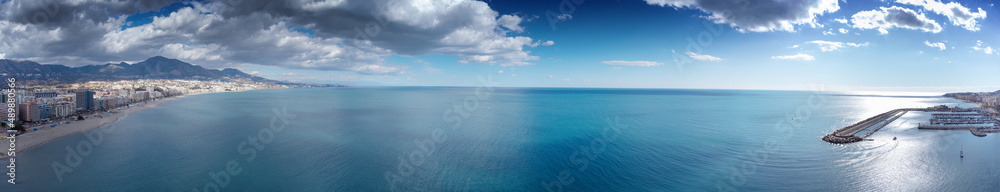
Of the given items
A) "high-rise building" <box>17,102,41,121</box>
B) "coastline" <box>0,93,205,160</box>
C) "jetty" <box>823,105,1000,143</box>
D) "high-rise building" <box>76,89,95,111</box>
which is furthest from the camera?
"high-rise building" <box>76,89,95,111</box>

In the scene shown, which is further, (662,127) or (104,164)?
(662,127)

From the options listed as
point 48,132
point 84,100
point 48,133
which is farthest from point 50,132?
point 84,100

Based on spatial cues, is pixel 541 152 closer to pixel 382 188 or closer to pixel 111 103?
pixel 382 188

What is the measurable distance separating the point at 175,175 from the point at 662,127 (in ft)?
111

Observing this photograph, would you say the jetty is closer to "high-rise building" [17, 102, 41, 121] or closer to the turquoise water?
the turquoise water

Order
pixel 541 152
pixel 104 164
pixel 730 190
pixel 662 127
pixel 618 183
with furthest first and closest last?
1. pixel 662 127
2. pixel 541 152
3. pixel 104 164
4. pixel 618 183
5. pixel 730 190

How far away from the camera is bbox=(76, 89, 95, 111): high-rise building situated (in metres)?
43.9

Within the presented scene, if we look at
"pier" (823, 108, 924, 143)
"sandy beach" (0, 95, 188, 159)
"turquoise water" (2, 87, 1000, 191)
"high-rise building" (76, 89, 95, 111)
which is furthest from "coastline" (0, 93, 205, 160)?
"pier" (823, 108, 924, 143)

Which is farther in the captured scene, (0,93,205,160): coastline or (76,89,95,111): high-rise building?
(76,89,95,111): high-rise building

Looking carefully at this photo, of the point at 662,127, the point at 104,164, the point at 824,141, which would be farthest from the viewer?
the point at 662,127

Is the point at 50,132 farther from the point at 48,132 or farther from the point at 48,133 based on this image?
the point at 48,133

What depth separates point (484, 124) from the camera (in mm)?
33750

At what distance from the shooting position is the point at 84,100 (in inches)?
1763

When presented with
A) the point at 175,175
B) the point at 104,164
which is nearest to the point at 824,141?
the point at 175,175
